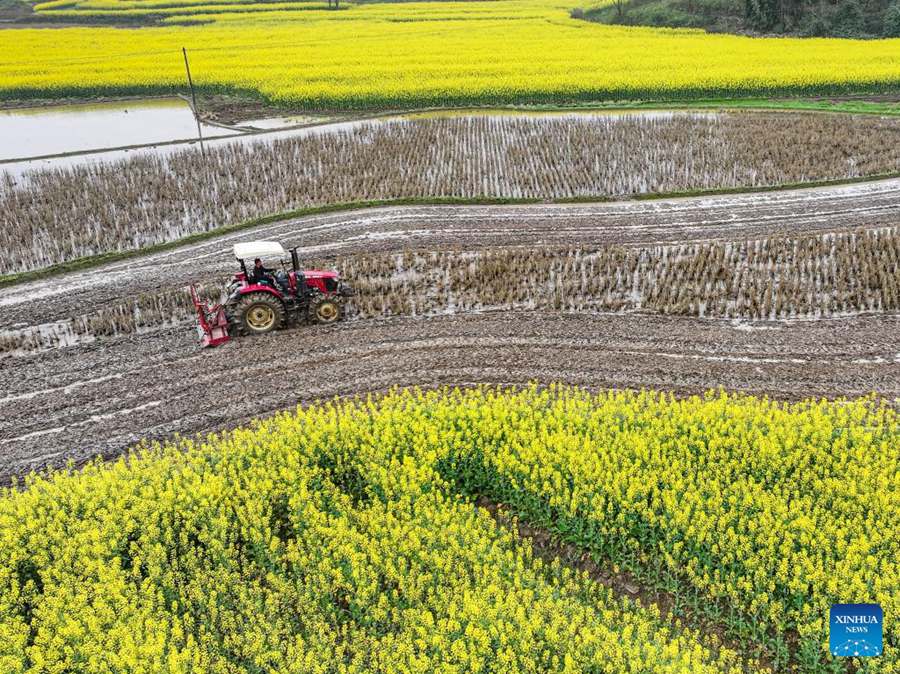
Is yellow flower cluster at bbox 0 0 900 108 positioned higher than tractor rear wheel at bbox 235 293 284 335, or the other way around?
yellow flower cluster at bbox 0 0 900 108

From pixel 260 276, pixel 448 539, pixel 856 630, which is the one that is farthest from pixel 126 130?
pixel 856 630

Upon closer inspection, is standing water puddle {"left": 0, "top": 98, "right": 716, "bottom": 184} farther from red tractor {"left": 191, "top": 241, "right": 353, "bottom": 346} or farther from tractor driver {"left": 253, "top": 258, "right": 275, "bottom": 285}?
tractor driver {"left": 253, "top": 258, "right": 275, "bottom": 285}

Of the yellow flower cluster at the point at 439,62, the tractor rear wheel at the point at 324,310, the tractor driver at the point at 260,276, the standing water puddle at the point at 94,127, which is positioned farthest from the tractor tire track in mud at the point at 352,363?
the yellow flower cluster at the point at 439,62

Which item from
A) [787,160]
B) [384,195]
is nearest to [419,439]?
[384,195]

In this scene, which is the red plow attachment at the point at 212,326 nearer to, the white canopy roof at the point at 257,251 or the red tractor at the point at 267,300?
the red tractor at the point at 267,300

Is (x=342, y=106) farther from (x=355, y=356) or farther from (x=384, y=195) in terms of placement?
(x=355, y=356)

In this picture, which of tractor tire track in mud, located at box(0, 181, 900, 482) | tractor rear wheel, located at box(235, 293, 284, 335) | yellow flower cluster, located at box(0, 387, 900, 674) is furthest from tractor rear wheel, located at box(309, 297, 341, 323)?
yellow flower cluster, located at box(0, 387, 900, 674)

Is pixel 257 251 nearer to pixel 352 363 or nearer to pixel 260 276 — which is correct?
pixel 260 276
